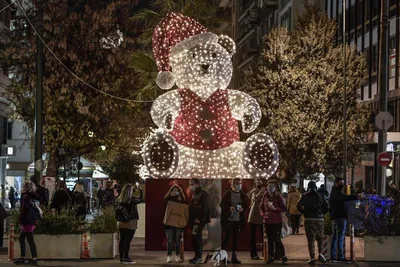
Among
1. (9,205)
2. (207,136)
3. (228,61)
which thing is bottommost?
(9,205)

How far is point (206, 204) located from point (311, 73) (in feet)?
88.0

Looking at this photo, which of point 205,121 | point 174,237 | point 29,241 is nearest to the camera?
point 29,241

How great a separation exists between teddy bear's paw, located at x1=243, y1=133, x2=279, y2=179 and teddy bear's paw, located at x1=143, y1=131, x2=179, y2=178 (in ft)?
5.38

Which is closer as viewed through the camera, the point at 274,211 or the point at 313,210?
the point at 313,210

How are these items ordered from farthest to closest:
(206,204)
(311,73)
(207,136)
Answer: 1. (311,73)
2. (207,136)
3. (206,204)

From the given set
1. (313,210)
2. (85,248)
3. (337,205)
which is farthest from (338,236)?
(85,248)

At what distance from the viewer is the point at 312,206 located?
63.6 ft

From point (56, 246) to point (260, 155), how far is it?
525cm

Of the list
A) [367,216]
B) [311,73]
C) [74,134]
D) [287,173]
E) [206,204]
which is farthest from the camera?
[287,173]

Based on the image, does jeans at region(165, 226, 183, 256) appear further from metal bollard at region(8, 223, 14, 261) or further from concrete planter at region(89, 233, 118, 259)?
metal bollard at region(8, 223, 14, 261)

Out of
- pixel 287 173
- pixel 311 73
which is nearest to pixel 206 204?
pixel 311 73

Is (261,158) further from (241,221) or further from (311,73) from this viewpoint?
(311,73)

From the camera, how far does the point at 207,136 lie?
73.4 ft

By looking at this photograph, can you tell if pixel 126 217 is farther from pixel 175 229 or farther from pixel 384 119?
pixel 384 119
